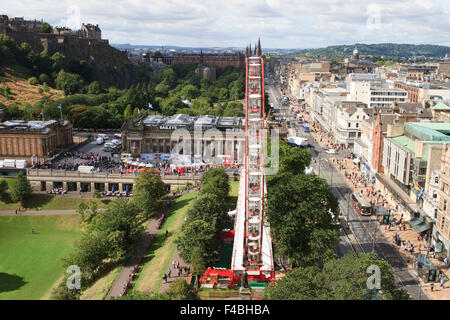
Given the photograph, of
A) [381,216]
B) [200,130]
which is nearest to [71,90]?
[200,130]

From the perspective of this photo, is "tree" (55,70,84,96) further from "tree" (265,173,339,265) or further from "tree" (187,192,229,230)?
"tree" (265,173,339,265)

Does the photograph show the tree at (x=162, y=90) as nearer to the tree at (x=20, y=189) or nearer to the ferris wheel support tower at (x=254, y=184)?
the tree at (x=20, y=189)

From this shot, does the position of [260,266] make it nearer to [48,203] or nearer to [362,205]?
[362,205]

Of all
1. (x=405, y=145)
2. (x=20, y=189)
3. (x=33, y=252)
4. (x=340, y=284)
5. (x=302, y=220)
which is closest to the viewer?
(x=340, y=284)

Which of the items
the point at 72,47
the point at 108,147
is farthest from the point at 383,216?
the point at 72,47

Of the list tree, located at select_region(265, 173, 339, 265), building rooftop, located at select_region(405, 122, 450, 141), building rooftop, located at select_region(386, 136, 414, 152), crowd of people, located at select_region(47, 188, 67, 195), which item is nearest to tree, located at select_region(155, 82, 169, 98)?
crowd of people, located at select_region(47, 188, 67, 195)
